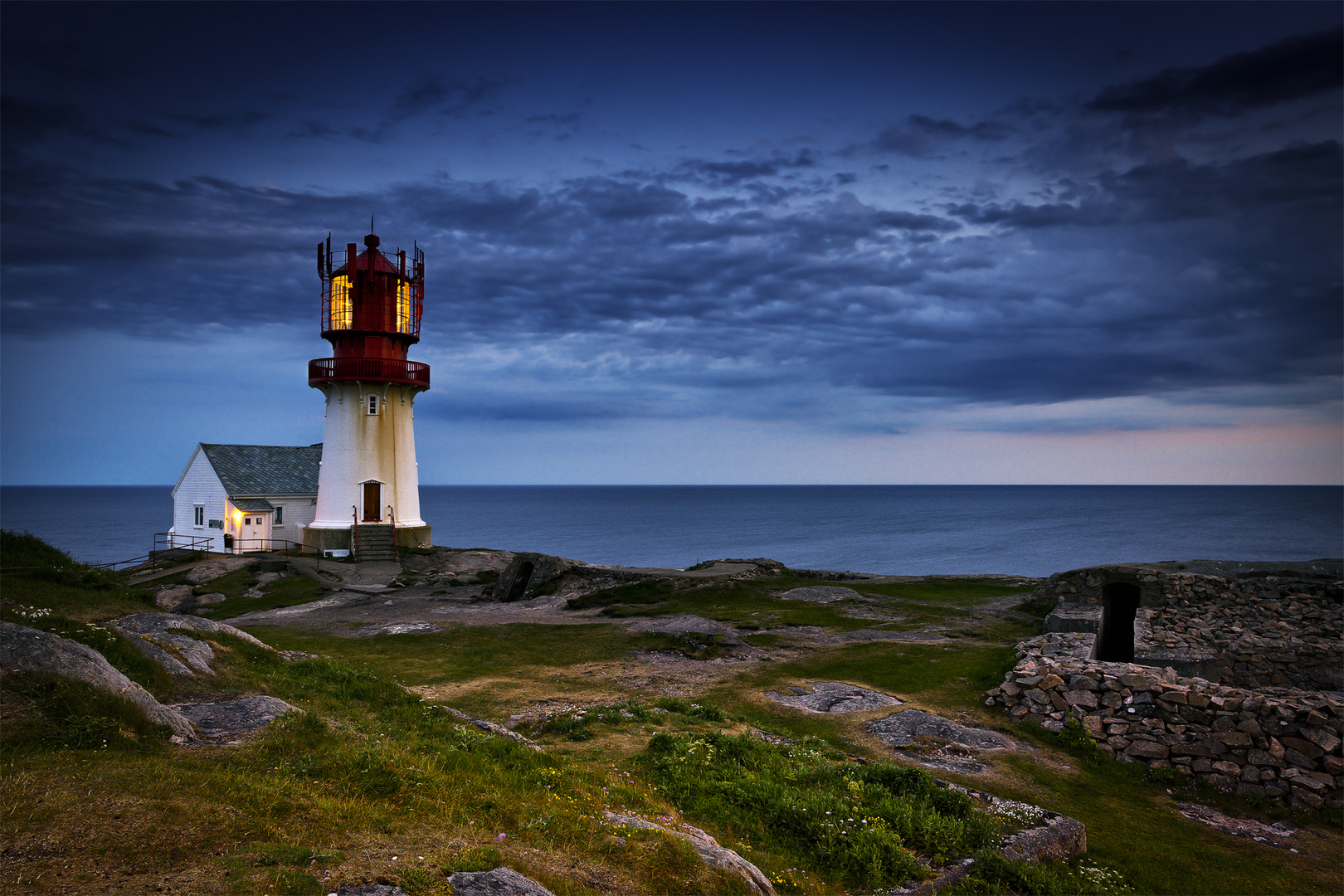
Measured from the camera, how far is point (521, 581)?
37750 mm

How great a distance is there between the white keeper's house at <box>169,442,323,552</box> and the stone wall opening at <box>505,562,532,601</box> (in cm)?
2072

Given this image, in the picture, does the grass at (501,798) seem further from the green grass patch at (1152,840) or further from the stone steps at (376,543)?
the stone steps at (376,543)

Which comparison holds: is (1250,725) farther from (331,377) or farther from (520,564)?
(331,377)

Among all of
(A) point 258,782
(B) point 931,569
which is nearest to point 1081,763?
(A) point 258,782

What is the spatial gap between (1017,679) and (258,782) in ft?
53.7

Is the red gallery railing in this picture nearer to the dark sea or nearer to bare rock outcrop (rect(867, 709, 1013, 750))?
bare rock outcrop (rect(867, 709, 1013, 750))

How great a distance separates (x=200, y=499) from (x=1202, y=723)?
57.1 metres

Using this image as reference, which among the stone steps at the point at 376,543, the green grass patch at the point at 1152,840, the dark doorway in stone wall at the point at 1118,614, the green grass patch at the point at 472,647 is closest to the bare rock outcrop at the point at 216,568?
the stone steps at the point at 376,543

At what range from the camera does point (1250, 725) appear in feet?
45.4

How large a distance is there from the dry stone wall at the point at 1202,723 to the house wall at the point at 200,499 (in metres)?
50.0

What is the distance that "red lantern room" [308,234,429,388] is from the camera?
152 ft

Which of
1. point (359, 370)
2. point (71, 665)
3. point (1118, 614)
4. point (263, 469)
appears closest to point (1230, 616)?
point (1118, 614)

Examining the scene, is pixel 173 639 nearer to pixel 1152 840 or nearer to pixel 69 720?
pixel 69 720

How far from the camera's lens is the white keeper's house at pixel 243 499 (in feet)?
155
